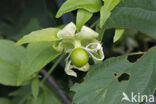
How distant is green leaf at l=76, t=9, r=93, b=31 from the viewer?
3.02 feet

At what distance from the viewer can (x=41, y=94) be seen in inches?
49.6

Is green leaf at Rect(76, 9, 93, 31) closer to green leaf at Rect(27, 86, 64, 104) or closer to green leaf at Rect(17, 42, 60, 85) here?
green leaf at Rect(17, 42, 60, 85)

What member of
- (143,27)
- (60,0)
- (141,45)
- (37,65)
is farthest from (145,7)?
(141,45)

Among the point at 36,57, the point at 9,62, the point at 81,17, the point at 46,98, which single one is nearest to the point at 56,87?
the point at 46,98

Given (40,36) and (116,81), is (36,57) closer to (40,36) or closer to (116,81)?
(40,36)

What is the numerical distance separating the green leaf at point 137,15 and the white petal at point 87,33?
0.08 m

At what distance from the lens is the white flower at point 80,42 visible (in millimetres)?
937

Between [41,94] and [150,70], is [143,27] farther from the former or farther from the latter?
[41,94]

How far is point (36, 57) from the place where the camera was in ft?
3.27

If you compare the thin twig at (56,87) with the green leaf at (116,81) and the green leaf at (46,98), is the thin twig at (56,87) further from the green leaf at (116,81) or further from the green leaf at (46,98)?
the green leaf at (116,81)

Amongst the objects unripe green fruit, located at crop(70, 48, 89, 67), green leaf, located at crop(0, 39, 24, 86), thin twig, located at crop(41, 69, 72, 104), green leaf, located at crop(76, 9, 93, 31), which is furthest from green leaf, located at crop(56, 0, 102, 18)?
thin twig, located at crop(41, 69, 72, 104)

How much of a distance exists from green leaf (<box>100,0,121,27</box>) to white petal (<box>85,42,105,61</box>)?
0.28 ft

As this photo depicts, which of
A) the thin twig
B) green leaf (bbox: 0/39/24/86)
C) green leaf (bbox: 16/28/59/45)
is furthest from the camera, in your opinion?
the thin twig

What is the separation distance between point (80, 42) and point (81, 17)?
97 millimetres
